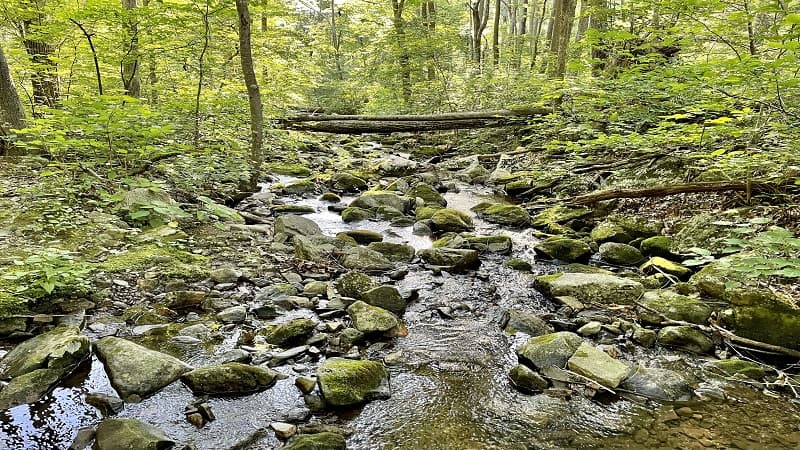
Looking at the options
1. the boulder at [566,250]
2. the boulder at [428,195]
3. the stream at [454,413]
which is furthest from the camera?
the boulder at [428,195]

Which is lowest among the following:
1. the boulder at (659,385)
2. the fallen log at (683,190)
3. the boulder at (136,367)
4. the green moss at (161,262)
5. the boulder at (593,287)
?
the boulder at (659,385)

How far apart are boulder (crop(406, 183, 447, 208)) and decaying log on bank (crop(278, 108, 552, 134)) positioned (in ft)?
12.6

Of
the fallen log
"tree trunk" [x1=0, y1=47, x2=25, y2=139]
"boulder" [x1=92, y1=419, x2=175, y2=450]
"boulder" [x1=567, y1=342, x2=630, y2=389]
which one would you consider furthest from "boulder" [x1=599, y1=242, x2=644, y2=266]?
"tree trunk" [x1=0, y1=47, x2=25, y2=139]

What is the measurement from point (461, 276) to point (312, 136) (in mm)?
11581

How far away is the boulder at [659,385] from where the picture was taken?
3.36m

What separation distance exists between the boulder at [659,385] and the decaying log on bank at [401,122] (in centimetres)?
930

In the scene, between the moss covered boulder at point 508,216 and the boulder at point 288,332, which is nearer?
the boulder at point 288,332

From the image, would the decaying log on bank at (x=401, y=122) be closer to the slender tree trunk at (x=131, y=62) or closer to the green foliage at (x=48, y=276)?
the slender tree trunk at (x=131, y=62)

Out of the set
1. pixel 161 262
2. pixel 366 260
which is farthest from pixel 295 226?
pixel 161 262

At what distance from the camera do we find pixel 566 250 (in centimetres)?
625

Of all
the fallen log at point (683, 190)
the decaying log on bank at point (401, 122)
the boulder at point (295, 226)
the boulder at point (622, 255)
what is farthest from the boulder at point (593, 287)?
the decaying log on bank at point (401, 122)

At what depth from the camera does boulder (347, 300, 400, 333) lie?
165 inches

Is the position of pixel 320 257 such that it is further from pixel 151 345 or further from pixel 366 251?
pixel 151 345

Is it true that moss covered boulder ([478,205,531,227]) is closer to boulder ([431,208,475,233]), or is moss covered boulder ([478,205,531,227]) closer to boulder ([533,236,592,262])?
boulder ([431,208,475,233])
